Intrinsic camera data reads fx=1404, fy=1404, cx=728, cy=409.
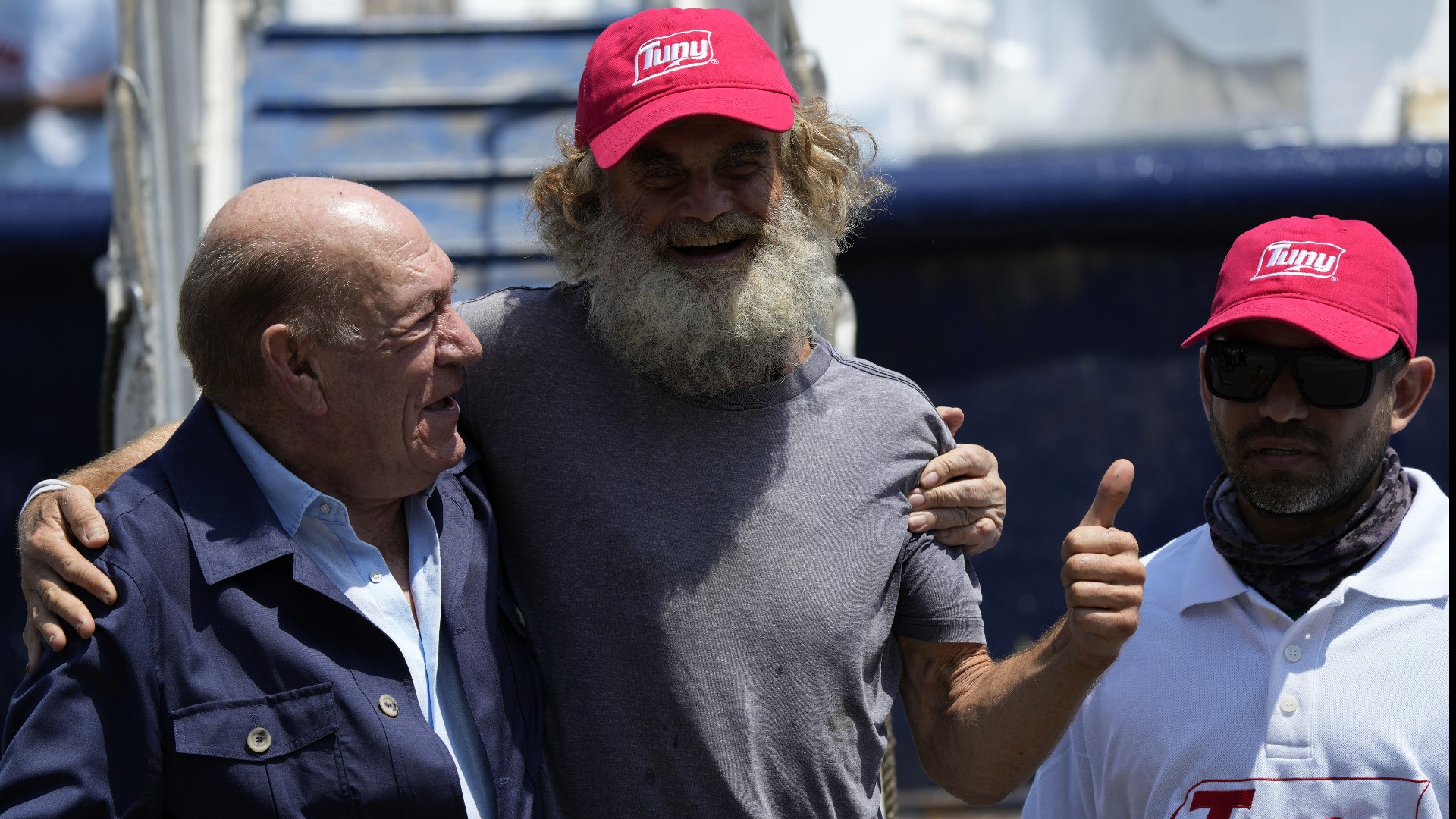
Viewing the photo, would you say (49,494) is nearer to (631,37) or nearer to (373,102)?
(631,37)

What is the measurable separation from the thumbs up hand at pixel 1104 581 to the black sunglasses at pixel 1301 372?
20.9 inches

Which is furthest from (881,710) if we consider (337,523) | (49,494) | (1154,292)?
(1154,292)

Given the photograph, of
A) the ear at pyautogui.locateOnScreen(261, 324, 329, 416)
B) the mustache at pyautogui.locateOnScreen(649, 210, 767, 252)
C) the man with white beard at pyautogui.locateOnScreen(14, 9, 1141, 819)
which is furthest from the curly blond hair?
the ear at pyautogui.locateOnScreen(261, 324, 329, 416)

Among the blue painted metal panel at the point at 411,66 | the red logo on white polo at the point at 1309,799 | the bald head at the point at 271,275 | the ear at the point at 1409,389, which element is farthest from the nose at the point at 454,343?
the blue painted metal panel at the point at 411,66

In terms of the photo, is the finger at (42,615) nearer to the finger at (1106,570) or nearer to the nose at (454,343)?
the nose at (454,343)

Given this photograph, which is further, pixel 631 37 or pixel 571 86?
pixel 571 86

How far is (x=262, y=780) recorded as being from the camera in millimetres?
1817

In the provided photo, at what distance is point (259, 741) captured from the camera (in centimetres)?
A: 182

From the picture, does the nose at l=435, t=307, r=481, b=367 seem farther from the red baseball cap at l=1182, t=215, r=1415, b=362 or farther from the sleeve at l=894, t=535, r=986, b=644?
the red baseball cap at l=1182, t=215, r=1415, b=362

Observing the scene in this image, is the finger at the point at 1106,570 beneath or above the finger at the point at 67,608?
above

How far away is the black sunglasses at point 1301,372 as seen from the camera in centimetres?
238

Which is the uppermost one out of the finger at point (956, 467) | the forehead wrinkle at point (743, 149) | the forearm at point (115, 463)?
the forehead wrinkle at point (743, 149)

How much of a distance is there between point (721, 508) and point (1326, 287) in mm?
1122

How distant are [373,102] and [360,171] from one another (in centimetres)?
40
